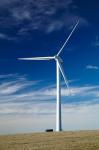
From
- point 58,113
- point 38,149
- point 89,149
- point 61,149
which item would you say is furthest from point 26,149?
point 58,113

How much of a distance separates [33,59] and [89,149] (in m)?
48.3

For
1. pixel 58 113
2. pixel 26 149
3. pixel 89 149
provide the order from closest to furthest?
pixel 89 149 → pixel 26 149 → pixel 58 113

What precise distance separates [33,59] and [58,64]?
646 centimetres

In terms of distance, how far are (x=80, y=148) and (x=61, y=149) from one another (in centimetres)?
233

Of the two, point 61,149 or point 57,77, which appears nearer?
point 61,149

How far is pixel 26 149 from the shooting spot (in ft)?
131

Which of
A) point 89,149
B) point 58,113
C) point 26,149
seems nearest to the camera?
point 89,149

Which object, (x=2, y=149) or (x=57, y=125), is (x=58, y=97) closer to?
(x=57, y=125)

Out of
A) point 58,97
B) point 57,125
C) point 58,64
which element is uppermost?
point 58,64

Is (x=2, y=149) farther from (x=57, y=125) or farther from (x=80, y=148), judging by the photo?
(x=57, y=125)

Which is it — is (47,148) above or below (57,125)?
above

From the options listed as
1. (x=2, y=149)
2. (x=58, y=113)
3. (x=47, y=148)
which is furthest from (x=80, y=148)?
(x=58, y=113)

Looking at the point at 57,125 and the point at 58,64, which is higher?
the point at 58,64

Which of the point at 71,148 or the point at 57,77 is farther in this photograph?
the point at 57,77
